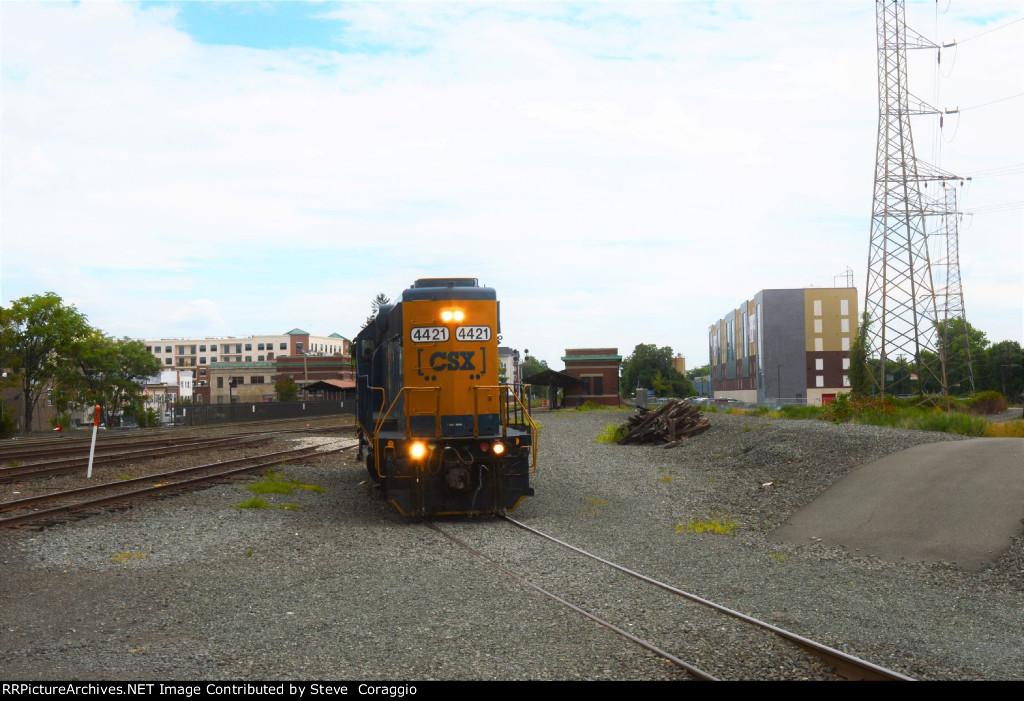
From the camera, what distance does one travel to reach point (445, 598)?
292 inches

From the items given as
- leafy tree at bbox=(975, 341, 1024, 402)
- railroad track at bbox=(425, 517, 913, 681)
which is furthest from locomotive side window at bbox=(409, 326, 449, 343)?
leafy tree at bbox=(975, 341, 1024, 402)

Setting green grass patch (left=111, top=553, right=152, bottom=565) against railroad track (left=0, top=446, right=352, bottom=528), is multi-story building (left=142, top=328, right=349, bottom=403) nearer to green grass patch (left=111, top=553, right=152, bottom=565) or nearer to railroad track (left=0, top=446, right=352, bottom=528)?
railroad track (left=0, top=446, right=352, bottom=528)

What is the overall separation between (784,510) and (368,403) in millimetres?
8338

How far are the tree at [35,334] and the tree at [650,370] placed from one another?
94520mm

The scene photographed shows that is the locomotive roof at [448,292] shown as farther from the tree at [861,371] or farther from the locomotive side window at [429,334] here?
the tree at [861,371]

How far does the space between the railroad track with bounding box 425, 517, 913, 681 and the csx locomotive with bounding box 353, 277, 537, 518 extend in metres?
2.91

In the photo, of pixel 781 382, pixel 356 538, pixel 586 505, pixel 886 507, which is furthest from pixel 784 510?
pixel 781 382

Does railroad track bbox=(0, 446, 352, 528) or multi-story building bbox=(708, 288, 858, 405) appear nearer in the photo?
railroad track bbox=(0, 446, 352, 528)

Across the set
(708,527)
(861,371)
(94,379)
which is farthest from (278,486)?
(94,379)

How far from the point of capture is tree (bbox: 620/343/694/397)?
137m

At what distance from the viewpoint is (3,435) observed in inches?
1615

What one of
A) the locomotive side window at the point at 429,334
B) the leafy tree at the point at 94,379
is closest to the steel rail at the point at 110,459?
the locomotive side window at the point at 429,334

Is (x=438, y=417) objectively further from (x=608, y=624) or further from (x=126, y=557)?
(x=608, y=624)

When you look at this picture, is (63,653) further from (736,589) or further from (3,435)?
(3,435)
